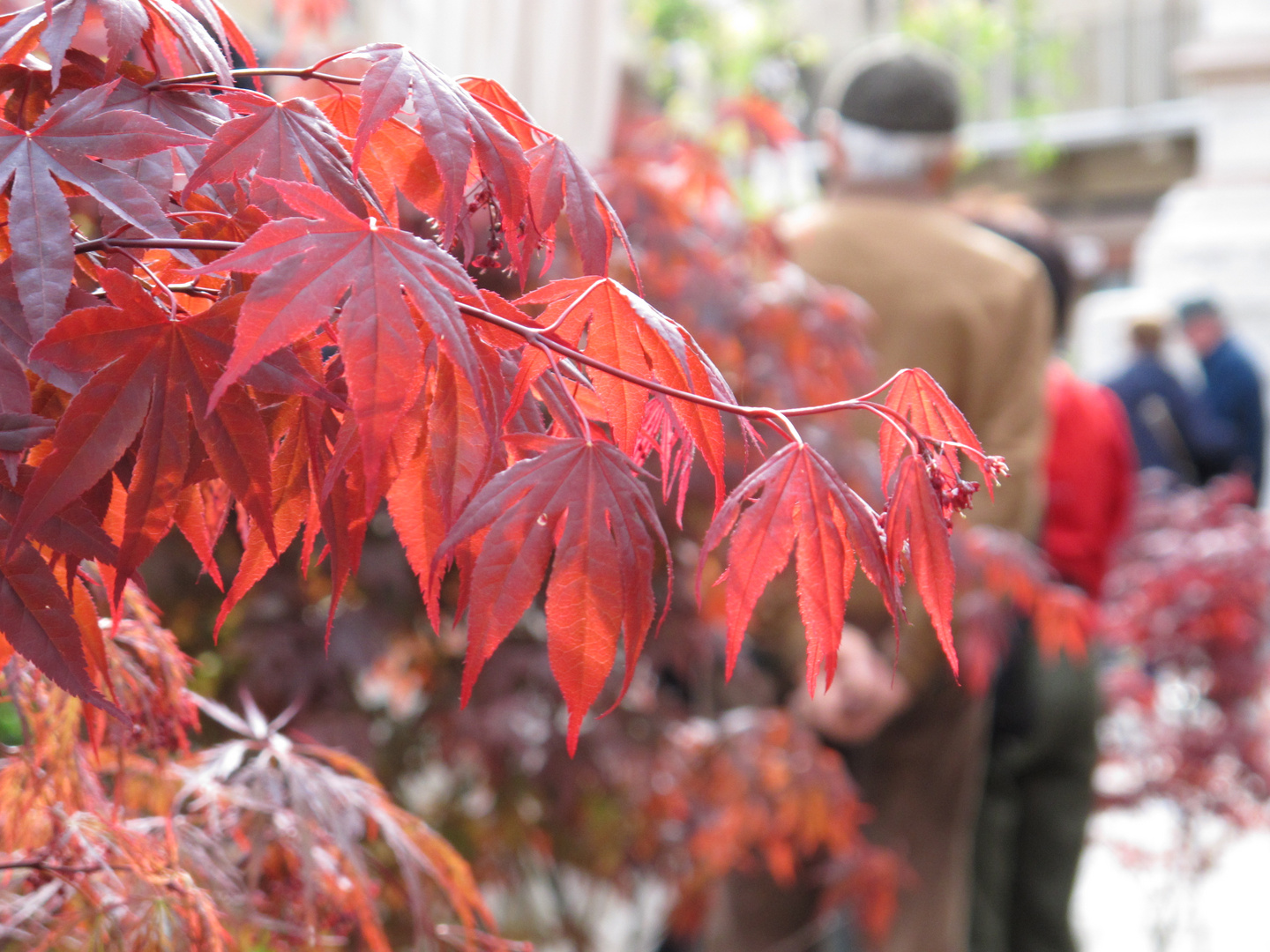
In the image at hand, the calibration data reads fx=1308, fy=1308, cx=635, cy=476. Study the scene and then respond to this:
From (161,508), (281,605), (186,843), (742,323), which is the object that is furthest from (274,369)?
(742,323)

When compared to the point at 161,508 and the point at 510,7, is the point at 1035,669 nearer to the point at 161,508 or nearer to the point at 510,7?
the point at 510,7

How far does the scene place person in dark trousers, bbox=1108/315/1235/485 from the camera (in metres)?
5.48

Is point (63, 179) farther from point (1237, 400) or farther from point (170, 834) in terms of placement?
point (1237, 400)

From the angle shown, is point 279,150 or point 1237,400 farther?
point 1237,400

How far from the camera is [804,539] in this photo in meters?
0.58

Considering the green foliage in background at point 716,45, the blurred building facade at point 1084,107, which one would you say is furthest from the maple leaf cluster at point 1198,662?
the blurred building facade at point 1084,107

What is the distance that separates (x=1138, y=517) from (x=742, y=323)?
2.38m

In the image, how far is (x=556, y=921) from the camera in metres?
2.70

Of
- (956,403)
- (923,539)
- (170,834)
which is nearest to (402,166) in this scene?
(923,539)

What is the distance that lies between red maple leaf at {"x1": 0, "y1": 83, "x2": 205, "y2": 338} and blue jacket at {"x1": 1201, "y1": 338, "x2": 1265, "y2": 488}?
229 inches

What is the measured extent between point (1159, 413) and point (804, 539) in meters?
5.41

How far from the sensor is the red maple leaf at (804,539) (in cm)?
57

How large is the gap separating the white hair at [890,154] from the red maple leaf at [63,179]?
218 cm

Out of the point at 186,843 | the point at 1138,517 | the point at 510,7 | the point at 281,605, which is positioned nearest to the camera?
the point at 186,843
